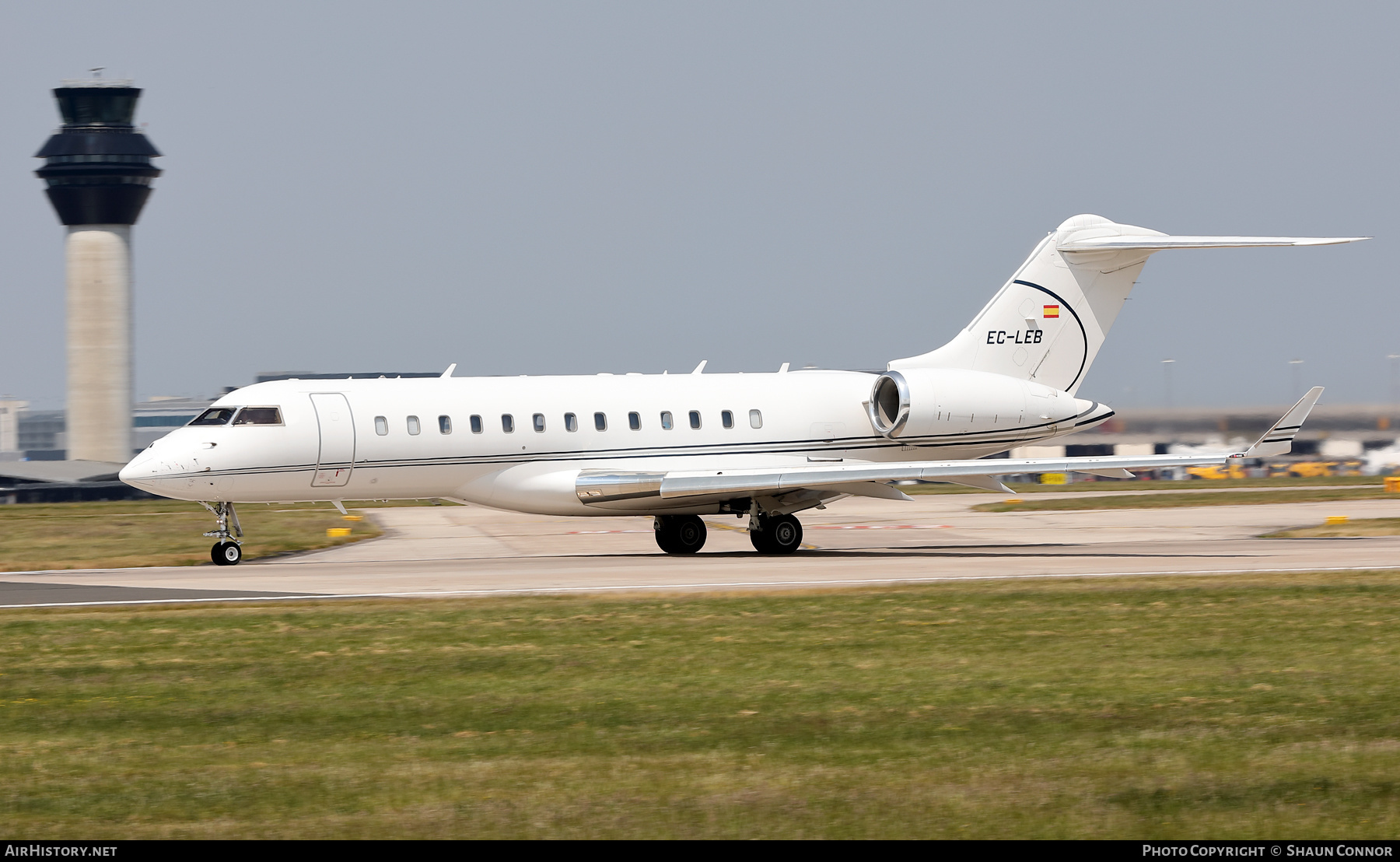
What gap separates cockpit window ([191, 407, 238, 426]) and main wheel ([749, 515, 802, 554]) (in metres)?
9.53

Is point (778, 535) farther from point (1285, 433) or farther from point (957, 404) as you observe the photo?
point (1285, 433)

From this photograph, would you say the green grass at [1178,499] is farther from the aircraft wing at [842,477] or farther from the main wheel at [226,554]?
the main wheel at [226,554]

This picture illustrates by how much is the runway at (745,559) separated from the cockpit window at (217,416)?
248cm

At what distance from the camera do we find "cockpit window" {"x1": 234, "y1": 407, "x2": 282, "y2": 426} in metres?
26.6

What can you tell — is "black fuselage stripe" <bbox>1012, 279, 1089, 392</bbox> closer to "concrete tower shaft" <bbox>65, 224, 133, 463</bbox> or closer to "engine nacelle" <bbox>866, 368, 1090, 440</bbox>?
"engine nacelle" <bbox>866, 368, 1090, 440</bbox>

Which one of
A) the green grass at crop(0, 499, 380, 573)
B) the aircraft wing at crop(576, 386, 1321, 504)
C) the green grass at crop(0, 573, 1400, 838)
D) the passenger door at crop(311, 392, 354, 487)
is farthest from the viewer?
the green grass at crop(0, 499, 380, 573)

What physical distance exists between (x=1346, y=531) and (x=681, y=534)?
13.7 metres

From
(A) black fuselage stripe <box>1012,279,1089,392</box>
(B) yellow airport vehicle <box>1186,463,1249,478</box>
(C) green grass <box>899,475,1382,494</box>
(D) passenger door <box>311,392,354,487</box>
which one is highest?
(A) black fuselage stripe <box>1012,279,1089,392</box>

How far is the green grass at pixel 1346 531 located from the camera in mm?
30812

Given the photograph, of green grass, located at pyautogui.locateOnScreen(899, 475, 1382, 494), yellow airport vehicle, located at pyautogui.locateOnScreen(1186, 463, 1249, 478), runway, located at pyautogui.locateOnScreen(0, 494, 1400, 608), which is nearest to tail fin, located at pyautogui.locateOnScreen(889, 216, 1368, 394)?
runway, located at pyautogui.locateOnScreen(0, 494, 1400, 608)

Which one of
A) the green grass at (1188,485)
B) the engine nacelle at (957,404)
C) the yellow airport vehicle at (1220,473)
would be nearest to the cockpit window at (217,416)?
the engine nacelle at (957,404)

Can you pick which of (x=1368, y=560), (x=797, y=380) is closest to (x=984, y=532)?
(x=797, y=380)

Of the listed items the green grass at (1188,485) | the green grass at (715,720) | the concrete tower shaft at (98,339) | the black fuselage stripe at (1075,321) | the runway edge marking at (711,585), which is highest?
the concrete tower shaft at (98,339)

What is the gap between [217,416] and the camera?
87.5 feet
